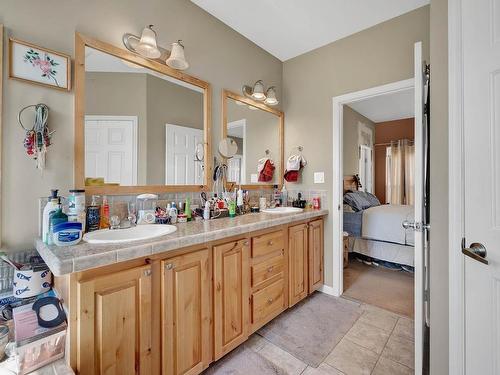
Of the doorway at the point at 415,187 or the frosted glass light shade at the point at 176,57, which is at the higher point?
the frosted glass light shade at the point at 176,57

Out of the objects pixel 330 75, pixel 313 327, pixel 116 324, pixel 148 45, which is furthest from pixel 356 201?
pixel 116 324

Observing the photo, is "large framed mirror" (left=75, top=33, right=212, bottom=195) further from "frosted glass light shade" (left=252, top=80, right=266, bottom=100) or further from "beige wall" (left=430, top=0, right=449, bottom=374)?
"beige wall" (left=430, top=0, right=449, bottom=374)

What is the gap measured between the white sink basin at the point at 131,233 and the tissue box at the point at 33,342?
37 centimetres

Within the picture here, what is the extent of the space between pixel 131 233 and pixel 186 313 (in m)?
0.57

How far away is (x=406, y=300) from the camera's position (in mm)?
2322

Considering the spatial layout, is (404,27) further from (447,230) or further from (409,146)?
(409,146)

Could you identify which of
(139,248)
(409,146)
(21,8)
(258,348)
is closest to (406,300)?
(258,348)

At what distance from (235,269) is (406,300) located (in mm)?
1945

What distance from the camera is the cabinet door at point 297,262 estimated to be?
2.05 meters

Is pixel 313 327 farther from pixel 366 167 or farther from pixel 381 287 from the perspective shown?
pixel 366 167

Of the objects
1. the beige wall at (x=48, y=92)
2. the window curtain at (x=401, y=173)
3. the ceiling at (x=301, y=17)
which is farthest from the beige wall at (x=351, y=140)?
the beige wall at (x=48, y=92)

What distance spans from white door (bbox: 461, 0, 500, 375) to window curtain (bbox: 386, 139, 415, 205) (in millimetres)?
5316

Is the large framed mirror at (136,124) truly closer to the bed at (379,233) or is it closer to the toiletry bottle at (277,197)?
the toiletry bottle at (277,197)

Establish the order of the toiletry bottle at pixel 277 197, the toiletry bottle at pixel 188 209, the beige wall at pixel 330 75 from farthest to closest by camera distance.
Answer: the toiletry bottle at pixel 277 197
the beige wall at pixel 330 75
the toiletry bottle at pixel 188 209
